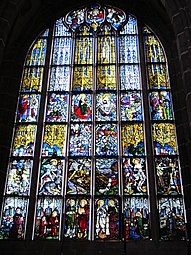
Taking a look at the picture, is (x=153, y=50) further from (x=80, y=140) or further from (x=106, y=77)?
(x=80, y=140)

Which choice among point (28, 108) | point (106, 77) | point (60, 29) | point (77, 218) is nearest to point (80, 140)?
point (28, 108)

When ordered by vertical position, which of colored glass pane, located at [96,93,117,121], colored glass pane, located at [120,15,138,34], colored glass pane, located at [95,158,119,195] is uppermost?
colored glass pane, located at [120,15,138,34]

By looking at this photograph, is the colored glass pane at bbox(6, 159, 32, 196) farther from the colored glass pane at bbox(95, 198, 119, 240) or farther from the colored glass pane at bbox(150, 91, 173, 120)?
the colored glass pane at bbox(150, 91, 173, 120)

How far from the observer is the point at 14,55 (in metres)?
9.97

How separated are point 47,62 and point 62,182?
137 inches

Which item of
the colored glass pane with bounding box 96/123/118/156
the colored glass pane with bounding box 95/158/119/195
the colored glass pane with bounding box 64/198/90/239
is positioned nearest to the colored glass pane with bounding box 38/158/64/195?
the colored glass pane with bounding box 64/198/90/239

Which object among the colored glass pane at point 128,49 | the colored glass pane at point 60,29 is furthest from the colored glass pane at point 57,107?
the colored glass pane at point 60,29

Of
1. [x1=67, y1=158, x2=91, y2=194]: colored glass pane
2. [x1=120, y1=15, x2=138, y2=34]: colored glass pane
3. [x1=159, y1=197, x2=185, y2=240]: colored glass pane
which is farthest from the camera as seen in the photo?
[x1=120, y1=15, x2=138, y2=34]: colored glass pane

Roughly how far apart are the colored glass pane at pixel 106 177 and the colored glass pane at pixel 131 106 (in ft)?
3.93

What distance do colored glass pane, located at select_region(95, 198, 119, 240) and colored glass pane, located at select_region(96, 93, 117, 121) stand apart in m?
2.04

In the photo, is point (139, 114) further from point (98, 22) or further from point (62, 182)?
point (98, 22)

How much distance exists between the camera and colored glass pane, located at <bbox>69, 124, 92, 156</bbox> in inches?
332

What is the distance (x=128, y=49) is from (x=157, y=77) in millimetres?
1189

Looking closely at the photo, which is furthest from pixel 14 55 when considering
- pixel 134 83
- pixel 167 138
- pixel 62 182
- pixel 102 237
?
pixel 102 237
